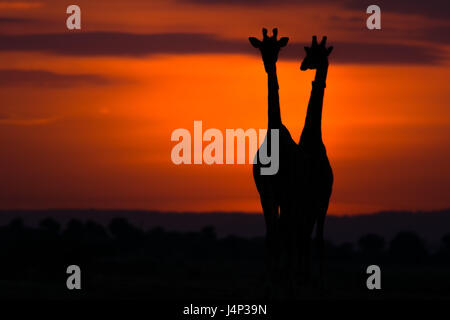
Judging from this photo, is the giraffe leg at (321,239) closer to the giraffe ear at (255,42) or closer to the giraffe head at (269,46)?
the giraffe head at (269,46)

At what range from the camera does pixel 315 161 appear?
97.7ft

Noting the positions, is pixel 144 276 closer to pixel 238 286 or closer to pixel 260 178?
pixel 238 286

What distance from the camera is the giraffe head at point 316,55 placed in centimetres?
3067

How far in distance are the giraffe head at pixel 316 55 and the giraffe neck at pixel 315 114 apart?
0.49 feet

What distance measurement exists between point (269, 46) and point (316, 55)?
75.9 inches

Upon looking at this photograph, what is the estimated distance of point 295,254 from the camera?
1215 inches

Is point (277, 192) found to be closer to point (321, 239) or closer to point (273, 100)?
point (321, 239)

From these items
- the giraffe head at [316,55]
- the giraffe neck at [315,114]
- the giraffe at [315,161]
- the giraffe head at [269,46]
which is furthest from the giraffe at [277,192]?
the giraffe head at [316,55]

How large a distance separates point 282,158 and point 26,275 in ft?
30.8

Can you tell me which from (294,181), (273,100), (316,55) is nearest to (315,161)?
(294,181)

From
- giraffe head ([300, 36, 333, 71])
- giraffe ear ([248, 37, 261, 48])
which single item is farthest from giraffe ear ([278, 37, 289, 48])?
giraffe head ([300, 36, 333, 71])

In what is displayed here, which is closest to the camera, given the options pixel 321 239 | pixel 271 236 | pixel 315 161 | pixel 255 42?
pixel 271 236
